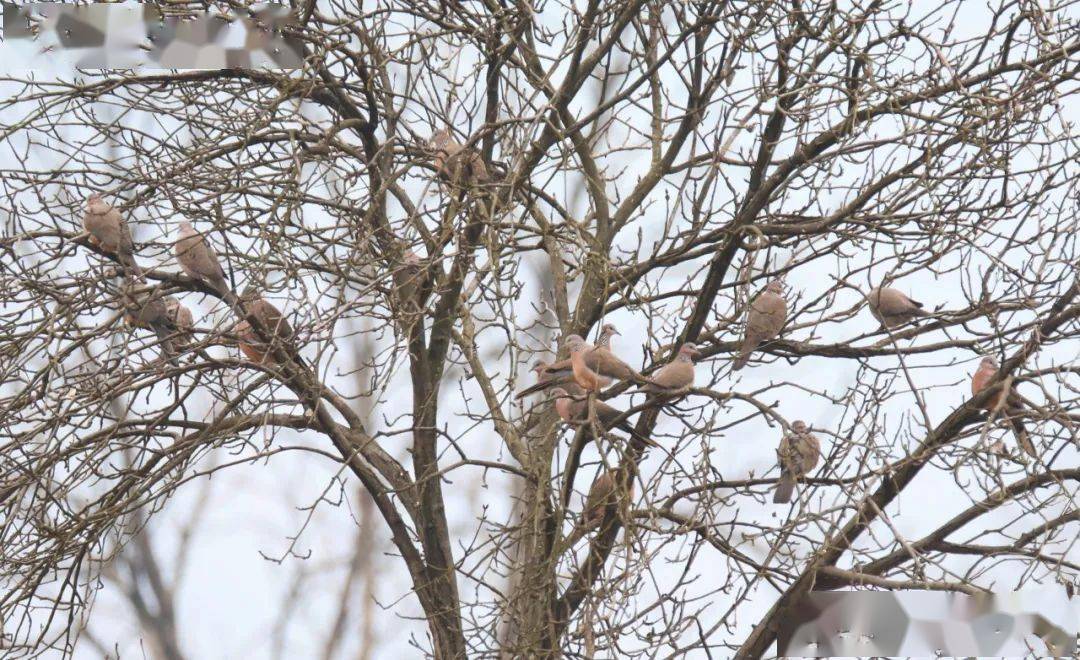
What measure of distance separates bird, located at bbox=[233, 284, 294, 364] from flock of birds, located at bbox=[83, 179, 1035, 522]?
1 cm

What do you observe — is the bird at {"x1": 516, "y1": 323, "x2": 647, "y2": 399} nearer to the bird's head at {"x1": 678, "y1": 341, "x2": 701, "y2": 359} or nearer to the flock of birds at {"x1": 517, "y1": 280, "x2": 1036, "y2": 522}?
the flock of birds at {"x1": 517, "y1": 280, "x2": 1036, "y2": 522}

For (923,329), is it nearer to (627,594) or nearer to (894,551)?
(894,551)

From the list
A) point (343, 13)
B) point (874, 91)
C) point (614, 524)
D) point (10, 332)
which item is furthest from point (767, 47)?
point (10, 332)

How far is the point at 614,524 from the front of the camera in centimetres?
756

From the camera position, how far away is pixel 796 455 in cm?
654

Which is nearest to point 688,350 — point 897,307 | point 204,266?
point 897,307

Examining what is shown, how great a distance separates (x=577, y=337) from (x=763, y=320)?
3.51 feet

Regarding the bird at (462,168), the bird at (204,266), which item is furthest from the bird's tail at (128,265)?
the bird at (462,168)

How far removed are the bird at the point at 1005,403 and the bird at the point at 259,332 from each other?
3.22m

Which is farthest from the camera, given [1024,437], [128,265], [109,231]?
[109,231]

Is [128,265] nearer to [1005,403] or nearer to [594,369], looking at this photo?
[594,369]

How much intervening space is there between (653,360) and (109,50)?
3.61m

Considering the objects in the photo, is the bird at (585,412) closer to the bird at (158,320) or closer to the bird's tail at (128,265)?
the bird at (158,320)

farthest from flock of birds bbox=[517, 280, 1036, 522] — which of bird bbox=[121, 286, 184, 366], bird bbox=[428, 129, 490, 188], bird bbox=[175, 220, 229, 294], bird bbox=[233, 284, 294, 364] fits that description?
bird bbox=[121, 286, 184, 366]
